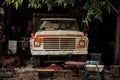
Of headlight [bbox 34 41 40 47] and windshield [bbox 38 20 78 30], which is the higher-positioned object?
windshield [bbox 38 20 78 30]

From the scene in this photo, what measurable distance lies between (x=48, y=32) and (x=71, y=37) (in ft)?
2.90

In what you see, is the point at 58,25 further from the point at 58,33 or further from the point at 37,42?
the point at 37,42

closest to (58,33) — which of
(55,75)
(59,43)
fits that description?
(59,43)

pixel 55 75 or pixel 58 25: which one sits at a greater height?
pixel 58 25

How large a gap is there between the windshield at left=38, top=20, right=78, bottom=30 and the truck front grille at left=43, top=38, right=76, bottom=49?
0.76 meters

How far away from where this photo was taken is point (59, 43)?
44.1ft

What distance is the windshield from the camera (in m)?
14.1

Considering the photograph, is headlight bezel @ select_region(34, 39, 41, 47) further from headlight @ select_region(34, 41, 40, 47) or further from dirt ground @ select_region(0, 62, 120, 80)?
dirt ground @ select_region(0, 62, 120, 80)

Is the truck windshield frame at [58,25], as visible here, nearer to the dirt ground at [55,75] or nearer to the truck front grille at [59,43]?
the truck front grille at [59,43]

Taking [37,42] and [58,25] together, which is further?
[58,25]

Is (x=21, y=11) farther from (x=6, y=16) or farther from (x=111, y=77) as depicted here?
(x=111, y=77)

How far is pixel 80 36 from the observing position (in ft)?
44.6

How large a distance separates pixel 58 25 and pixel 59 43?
1016mm

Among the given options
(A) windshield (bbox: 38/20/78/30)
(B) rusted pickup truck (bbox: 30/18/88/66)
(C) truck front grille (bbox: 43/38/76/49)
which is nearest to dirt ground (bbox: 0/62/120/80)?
(B) rusted pickup truck (bbox: 30/18/88/66)
